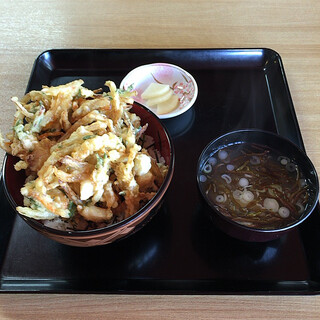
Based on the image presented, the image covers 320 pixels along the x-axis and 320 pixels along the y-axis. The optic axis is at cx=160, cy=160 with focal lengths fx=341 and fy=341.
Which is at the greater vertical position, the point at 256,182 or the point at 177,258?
the point at 256,182

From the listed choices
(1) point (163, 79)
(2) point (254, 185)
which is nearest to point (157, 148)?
(2) point (254, 185)

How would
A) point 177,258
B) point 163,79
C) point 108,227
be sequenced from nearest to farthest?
point 108,227 < point 177,258 < point 163,79

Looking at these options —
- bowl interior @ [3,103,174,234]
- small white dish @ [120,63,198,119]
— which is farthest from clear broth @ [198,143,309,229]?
small white dish @ [120,63,198,119]

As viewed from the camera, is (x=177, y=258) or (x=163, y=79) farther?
(x=163, y=79)

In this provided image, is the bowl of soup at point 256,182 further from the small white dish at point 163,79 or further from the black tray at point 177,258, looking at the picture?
the small white dish at point 163,79

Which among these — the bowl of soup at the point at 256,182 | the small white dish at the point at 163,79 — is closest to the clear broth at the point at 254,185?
the bowl of soup at the point at 256,182

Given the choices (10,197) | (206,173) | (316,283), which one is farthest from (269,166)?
(10,197)

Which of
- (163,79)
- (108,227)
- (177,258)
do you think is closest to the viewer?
(108,227)

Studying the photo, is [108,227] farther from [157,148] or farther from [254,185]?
[254,185]
